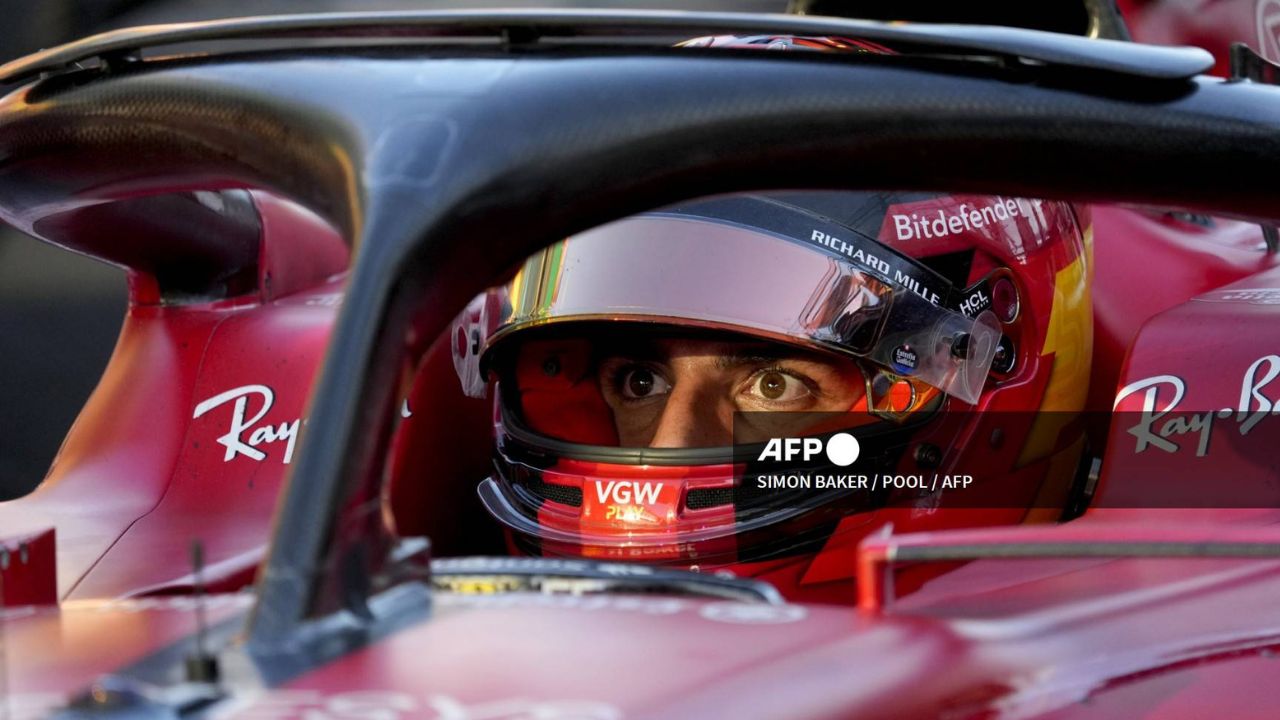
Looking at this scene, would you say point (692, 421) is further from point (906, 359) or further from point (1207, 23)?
point (1207, 23)

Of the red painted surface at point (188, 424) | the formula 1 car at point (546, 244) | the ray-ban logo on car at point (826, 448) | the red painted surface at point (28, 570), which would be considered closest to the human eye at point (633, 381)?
the ray-ban logo on car at point (826, 448)

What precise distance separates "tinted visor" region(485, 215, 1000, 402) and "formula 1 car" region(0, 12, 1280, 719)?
44cm

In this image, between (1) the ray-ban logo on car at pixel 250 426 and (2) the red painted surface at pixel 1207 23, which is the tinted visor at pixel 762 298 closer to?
(1) the ray-ban logo on car at pixel 250 426

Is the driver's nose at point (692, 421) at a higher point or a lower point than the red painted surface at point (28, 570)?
lower

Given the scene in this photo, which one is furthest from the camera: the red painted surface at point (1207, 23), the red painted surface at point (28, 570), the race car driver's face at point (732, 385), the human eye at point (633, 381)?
the red painted surface at point (1207, 23)

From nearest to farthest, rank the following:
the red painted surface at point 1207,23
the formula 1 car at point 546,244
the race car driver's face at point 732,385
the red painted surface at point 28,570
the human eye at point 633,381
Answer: the formula 1 car at point 546,244 < the red painted surface at point 28,570 < the race car driver's face at point 732,385 < the human eye at point 633,381 < the red painted surface at point 1207,23


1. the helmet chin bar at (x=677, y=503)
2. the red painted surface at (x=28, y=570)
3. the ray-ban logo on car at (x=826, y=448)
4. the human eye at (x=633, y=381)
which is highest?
the red painted surface at (x=28, y=570)

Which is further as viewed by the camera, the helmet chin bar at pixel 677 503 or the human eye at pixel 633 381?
the human eye at pixel 633 381

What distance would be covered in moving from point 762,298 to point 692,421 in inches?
7.0

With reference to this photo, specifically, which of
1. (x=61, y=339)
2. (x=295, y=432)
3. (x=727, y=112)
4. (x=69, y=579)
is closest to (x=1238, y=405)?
(x=727, y=112)

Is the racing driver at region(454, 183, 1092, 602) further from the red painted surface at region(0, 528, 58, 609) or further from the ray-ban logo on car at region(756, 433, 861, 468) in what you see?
the red painted surface at region(0, 528, 58, 609)

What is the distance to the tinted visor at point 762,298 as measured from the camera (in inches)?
57.2

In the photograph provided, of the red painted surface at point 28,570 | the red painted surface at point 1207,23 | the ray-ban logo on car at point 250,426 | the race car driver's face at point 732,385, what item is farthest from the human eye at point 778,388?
the red painted surface at point 1207,23

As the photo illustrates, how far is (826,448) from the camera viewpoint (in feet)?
4.85
